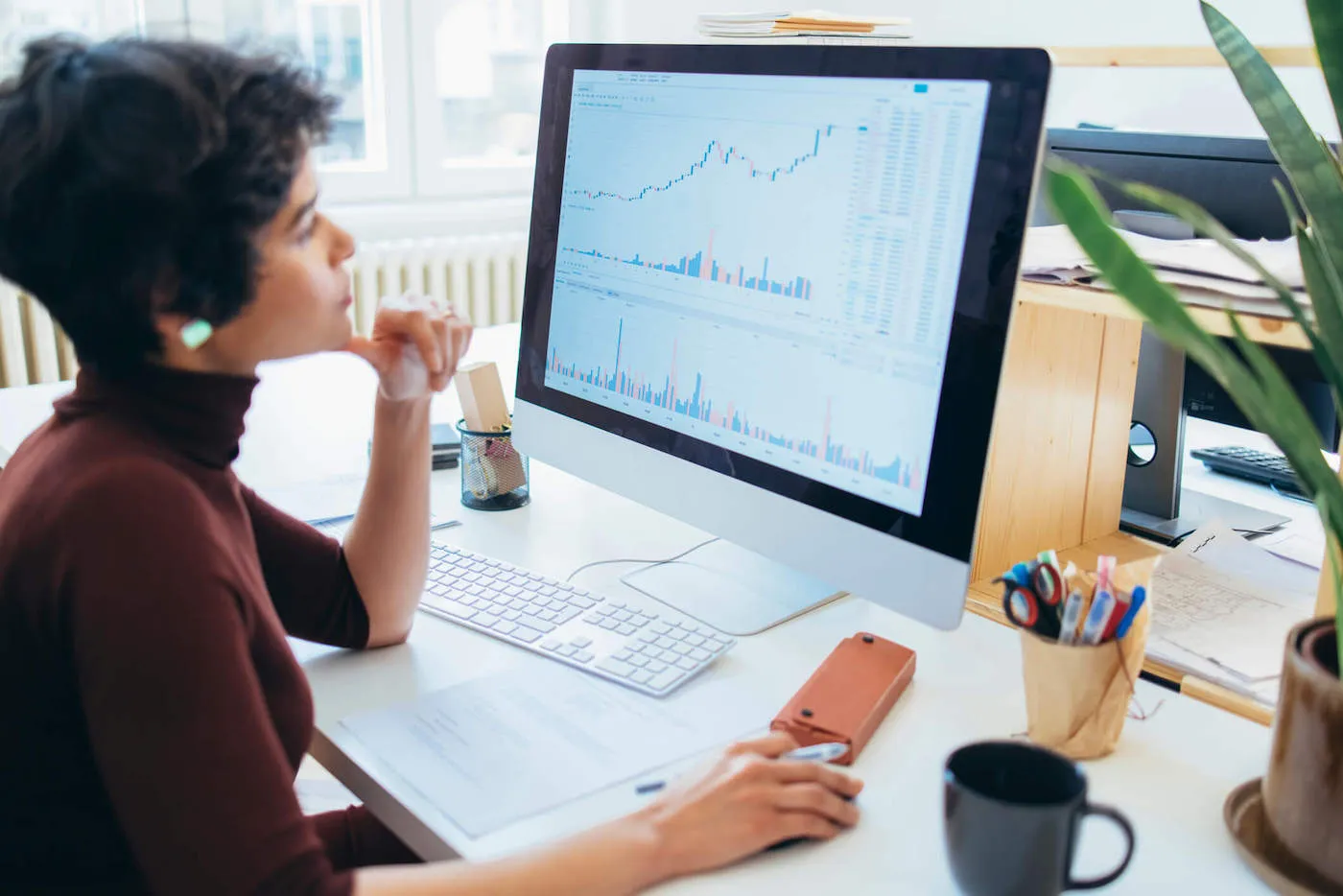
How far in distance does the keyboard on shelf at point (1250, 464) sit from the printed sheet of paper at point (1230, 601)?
0.68 feet

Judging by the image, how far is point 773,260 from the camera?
928mm

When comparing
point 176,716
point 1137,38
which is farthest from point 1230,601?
point 1137,38

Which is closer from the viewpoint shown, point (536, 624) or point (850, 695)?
point (850, 695)

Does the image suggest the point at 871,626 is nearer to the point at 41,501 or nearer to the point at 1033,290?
the point at 1033,290

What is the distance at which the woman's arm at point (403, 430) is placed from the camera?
1.01 meters

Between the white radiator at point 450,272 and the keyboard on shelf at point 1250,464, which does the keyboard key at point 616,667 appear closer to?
the keyboard on shelf at point 1250,464

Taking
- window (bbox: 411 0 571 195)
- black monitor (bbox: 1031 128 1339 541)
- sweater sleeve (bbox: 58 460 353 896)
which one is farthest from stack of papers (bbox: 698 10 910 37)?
window (bbox: 411 0 571 195)

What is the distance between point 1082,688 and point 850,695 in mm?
157

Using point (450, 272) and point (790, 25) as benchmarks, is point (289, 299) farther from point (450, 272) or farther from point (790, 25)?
point (450, 272)

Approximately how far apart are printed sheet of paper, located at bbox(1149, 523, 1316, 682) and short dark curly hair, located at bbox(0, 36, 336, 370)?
761mm

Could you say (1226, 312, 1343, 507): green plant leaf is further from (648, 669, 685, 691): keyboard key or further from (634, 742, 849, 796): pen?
(648, 669, 685, 691): keyboard key

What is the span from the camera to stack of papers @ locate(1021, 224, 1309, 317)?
2.88 feet

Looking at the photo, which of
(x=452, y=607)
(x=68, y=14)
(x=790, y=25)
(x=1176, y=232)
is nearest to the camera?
(x=452, y=607)

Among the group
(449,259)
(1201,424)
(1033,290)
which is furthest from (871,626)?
(449,259)
